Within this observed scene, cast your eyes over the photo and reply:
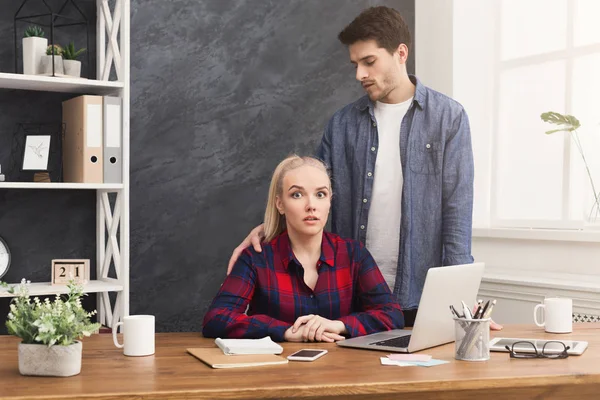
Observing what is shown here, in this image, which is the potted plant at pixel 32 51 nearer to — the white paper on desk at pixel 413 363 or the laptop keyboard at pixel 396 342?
the laptop keyboard at pixel 396 342

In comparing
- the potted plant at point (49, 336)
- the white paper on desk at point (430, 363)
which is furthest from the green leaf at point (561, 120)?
the potted plant at point (49, 336)

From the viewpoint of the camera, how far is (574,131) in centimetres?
389

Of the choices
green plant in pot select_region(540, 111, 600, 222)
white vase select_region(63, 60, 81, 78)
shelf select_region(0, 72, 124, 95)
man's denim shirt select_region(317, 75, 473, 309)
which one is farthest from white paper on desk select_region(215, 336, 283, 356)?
green plant in pot select_region(540, 111, 600, 222)

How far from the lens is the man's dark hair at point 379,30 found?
2.96 metres

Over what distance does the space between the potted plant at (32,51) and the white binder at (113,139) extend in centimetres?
31

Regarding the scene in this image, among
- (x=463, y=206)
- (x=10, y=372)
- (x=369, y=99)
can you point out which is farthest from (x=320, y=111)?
(x=10, y=372)

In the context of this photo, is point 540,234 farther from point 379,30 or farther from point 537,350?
point 537,350

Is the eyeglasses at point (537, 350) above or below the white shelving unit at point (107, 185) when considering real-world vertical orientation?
below

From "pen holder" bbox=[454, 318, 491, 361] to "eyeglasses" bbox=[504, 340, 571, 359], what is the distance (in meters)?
0.10

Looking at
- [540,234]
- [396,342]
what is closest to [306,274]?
[396,342]

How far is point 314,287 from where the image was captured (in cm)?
259

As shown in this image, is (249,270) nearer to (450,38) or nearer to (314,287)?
(314,287)

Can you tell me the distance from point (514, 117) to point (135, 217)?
1.98 metres

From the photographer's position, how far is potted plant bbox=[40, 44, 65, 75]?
11.0ft
